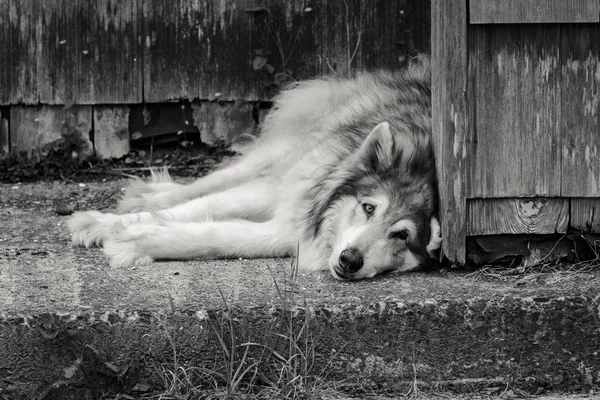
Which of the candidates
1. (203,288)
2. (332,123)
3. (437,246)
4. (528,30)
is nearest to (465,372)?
(437,246)

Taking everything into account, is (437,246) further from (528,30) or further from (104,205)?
(104,205)

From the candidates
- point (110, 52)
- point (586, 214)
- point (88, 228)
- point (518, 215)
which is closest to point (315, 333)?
point (518, 215)

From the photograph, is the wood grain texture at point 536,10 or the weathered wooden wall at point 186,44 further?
the weathered wooden wall at point 186,44

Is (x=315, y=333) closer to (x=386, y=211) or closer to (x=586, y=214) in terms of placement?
(x=386, y=211)

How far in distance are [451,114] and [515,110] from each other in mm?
263

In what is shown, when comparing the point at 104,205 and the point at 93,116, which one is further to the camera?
the point at 93,116

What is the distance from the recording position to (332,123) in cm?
513

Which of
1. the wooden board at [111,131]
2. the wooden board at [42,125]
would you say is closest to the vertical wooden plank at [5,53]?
the wooden board at [42,125]

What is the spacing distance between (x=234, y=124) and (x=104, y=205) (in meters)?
1.18

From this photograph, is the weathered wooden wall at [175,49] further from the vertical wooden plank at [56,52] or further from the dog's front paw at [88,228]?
the dog's front paw at [88,228]

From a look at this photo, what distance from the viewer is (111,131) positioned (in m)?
6.25

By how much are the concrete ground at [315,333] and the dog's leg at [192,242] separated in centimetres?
42

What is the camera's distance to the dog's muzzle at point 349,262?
3896mm

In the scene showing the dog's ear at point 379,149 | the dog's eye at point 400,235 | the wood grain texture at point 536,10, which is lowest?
the dog's eye at point 400,235
